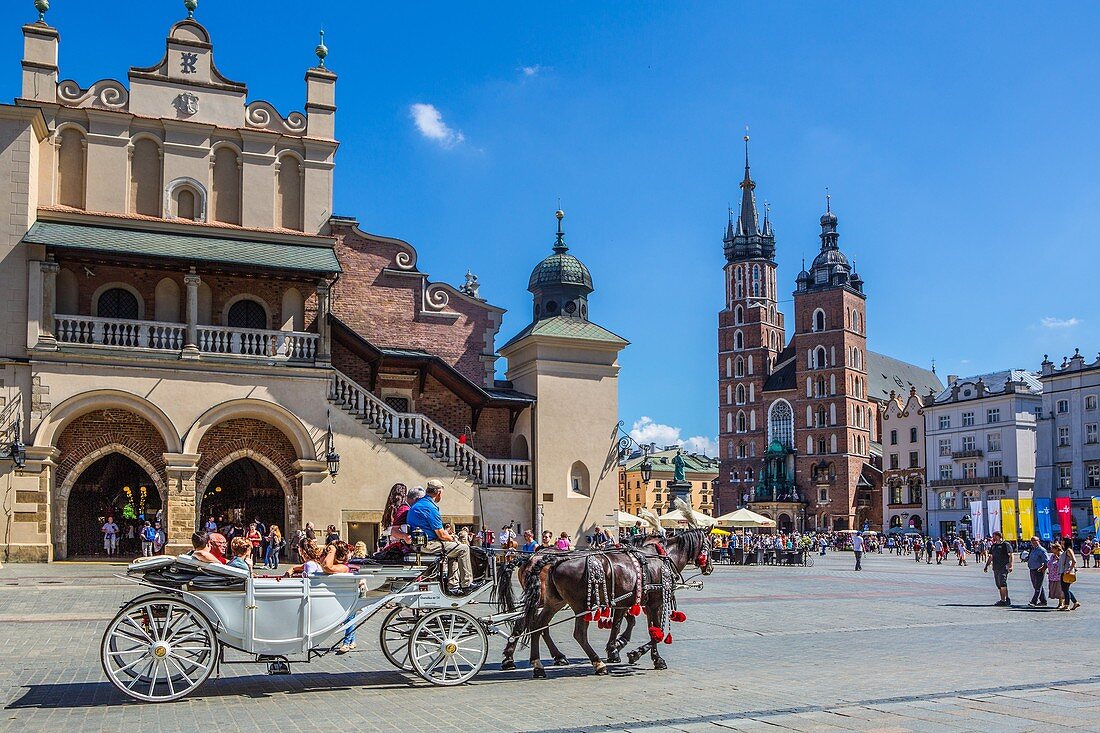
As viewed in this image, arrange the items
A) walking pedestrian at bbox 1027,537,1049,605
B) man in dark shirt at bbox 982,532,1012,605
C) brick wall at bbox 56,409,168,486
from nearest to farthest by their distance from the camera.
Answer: walking pedestrian at bbox 1027,537,1049,605, man in dark shirt at bbox 982,532,1012,605, brick wall at bbox 56,409,168,486

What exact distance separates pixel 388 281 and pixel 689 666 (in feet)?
73.4

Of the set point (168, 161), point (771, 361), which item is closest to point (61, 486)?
point (168, 161)

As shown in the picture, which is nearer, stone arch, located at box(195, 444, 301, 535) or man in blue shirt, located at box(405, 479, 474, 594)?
man in blue shirt, located at box(405, 479, 474, 594)

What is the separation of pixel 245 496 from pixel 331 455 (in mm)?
3860

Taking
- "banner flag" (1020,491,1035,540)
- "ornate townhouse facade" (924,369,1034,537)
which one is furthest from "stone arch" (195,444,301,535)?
"ornate townhouse facade" (924,369,1034,537)

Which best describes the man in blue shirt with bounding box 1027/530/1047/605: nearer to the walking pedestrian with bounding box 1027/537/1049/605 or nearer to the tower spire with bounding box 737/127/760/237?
the walking pedestrian with bounding box 1027/537/1049/605

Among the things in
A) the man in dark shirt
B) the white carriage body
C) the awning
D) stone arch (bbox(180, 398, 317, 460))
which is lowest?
the man in dark shirt

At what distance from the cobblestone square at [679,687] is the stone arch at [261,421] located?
28.8ft

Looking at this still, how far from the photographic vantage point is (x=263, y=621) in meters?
10.6

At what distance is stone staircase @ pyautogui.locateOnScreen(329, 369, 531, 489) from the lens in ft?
95.7

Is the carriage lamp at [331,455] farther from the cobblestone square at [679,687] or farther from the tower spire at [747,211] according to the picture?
the tower spire at [747,211]

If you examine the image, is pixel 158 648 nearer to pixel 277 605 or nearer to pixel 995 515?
pixel 277 605

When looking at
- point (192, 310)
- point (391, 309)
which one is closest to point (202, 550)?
point (192, 310)

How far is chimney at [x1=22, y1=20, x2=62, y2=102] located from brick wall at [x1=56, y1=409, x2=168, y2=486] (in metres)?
9.04
